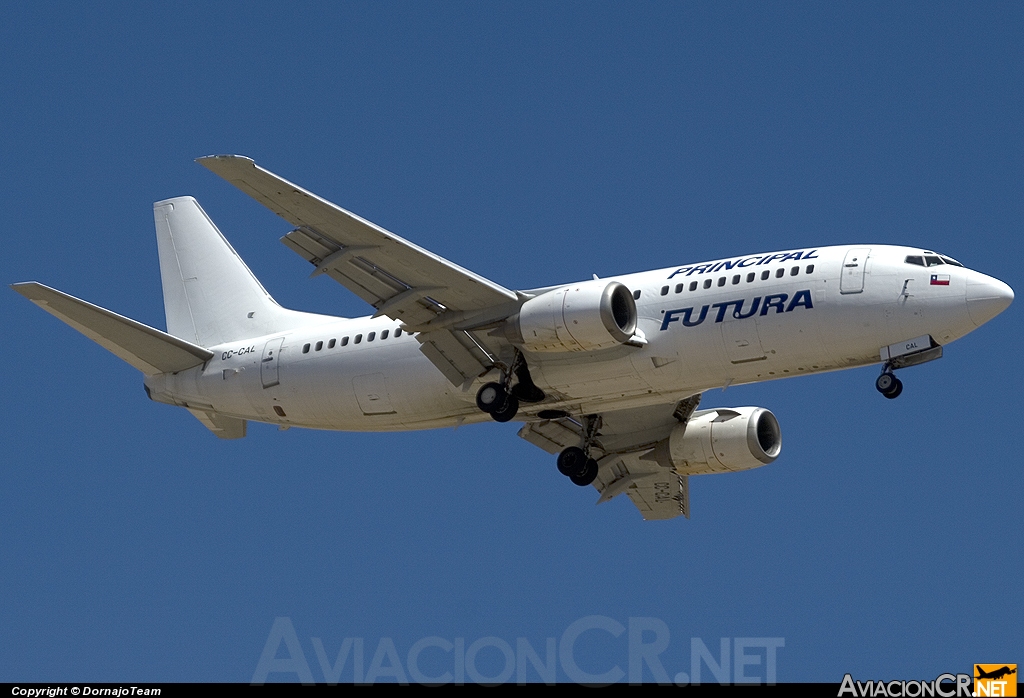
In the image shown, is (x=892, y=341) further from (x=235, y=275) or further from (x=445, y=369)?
(x=235, y=275)

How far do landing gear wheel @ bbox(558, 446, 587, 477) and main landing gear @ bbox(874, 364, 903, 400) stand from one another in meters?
9.41

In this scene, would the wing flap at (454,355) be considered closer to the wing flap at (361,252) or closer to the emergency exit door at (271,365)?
the wing flap at (361,252)

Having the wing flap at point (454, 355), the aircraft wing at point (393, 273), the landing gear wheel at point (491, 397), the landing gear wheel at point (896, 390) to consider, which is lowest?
the landing gear wheel at point (896, 390)

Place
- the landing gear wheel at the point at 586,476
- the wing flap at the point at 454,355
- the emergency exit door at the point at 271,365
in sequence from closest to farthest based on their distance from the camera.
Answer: the wing flap at the point at 454,355, the emergency exit door at the point at 271,365, the landing gear wheel at the point at 586,476

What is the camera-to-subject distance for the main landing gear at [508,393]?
121ft

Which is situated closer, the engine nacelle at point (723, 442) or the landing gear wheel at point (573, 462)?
the landing gear wheel at point (573, 462)

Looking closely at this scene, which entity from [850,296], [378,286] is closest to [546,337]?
[378,286]

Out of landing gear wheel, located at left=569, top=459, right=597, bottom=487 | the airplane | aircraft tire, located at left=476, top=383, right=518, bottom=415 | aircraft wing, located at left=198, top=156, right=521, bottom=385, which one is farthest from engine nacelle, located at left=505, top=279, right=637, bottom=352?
landing gear wheel, located at left=569, top=459, right=597, bottom=487

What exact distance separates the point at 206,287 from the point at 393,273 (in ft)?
34.7

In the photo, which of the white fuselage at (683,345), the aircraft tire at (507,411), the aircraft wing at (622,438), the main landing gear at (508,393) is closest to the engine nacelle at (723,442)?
the aircraft wing at (622,438)

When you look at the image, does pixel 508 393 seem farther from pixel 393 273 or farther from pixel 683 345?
pixel 683 345

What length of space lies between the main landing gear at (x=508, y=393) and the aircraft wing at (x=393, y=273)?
705 mm

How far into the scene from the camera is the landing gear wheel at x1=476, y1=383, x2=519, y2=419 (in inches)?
1448

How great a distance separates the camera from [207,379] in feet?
133
